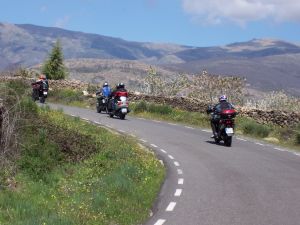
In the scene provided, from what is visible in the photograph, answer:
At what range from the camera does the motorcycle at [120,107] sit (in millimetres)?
31938

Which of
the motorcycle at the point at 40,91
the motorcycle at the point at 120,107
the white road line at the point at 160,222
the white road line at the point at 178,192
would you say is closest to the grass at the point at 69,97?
the motorcycle at the point at 40,91

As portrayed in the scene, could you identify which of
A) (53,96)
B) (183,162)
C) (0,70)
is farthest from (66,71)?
(183,162)

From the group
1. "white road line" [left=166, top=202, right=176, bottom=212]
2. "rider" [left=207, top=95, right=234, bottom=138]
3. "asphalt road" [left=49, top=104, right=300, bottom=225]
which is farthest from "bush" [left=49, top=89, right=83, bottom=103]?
"white road line" [left=166, top=202, right=176, bottom=212]

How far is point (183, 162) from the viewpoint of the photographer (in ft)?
60.7

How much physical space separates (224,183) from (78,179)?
3929 mm

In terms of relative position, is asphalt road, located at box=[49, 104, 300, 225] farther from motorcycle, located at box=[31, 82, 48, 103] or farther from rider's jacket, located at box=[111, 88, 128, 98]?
motorcycle, located at box=[31, 82, 48, 103]

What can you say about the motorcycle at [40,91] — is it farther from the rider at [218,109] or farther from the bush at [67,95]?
the rider at [218,109]

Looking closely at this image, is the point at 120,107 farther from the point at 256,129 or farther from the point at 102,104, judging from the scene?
the point at 256,129

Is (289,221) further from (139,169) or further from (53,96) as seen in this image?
(53,96)

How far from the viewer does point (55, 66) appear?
5750 cm

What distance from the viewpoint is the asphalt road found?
11055 millimetres

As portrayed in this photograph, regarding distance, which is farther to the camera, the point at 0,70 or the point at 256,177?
the point at 0,70

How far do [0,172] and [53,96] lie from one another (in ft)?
101

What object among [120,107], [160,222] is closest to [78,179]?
[160,222]
